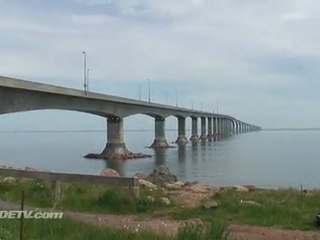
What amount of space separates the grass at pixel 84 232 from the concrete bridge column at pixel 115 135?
68445 mm

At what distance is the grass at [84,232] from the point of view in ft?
24.7

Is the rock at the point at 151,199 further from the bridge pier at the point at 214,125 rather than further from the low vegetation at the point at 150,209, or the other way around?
the bridge pier at the point at 214,125

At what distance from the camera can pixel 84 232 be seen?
8359mm

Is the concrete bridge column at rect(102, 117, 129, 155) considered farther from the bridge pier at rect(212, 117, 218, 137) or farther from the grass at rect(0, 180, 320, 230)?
the bridge pier at rect(212, 117, 218, 137)

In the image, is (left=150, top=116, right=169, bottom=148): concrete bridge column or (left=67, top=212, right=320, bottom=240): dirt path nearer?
(left=67, top=212, right=320, bottom=240): dirt path

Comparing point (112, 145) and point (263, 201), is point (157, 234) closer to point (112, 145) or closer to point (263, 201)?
point (263, 201)

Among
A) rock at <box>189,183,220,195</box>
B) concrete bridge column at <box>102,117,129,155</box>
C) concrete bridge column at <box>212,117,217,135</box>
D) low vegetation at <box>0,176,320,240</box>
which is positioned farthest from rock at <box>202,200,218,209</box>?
concrete bridge column at <box>212,117,217,135</box>

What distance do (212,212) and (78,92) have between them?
152ft

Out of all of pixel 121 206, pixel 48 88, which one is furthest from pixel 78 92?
pixel 121 206

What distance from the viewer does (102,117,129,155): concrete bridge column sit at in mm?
78312

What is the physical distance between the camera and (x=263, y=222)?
35.0 feet

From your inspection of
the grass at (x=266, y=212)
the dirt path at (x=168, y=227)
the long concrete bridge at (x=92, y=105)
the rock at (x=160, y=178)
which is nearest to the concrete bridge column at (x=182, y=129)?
the long concrete bridge at (x=92, y=105)

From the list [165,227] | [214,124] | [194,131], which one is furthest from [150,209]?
[214,124]

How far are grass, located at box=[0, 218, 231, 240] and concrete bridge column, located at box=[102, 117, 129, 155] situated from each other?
2695 inches
